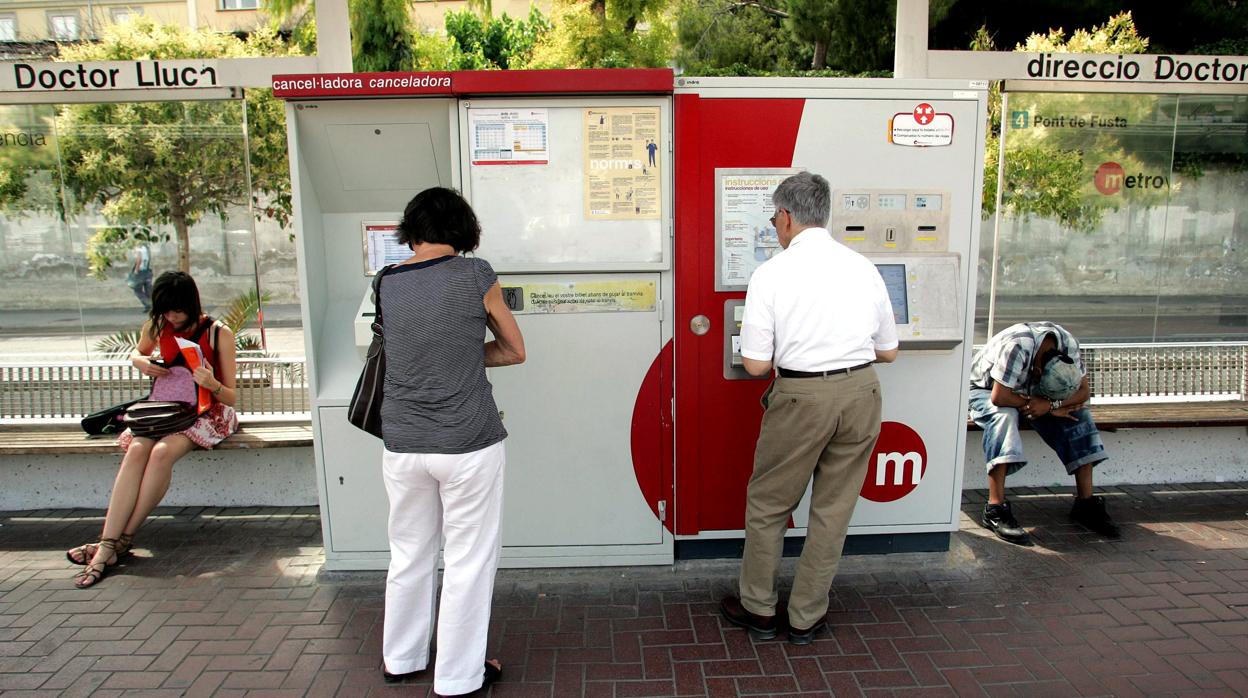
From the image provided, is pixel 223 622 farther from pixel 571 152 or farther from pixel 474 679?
pixel 571 152

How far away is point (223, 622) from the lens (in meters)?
3.32

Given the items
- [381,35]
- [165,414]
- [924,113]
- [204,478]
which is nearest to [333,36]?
[165,414]

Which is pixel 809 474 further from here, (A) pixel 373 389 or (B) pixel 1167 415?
(B) pixel 1167 415

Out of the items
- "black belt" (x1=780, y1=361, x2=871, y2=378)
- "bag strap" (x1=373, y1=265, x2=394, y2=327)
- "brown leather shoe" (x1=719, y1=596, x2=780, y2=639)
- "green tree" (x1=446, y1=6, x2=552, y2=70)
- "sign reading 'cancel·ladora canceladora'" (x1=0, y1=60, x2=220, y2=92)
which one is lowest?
"brown leather shoe" (x1=719, y1=596, x2=780, y2=639)

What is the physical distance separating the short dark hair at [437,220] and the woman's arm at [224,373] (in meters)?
2.06

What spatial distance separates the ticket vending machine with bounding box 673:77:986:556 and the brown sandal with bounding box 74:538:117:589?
2819mm

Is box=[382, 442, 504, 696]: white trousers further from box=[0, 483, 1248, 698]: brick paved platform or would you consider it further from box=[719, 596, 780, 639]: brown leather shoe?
box=[719, 596, 780, 639]: brown leather shoe

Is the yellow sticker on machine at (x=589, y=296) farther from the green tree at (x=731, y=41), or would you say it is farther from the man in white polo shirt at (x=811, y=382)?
the green tree at (x=731, y=41)

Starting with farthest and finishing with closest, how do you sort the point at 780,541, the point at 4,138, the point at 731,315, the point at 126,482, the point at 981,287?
the point at 981,287 → the point at 4,138 → the point at 126,482 → the point at 731,315 → the point at 780,541

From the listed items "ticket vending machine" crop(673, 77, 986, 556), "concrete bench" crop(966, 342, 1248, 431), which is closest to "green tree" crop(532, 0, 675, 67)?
"concrete bench" crop(966, 342, 1248, 431)

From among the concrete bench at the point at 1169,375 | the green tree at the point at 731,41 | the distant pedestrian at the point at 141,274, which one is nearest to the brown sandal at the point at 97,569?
the distant pedestrian at the point at 141,274

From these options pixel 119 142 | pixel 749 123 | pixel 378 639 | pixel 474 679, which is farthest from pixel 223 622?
pixel 119 142

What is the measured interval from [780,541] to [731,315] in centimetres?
105

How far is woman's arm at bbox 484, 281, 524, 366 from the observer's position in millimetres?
2625
